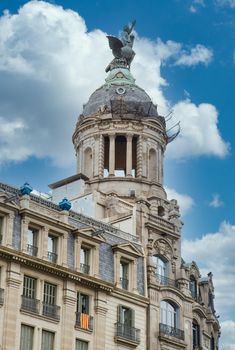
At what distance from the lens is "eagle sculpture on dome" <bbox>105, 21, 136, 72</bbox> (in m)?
82.4

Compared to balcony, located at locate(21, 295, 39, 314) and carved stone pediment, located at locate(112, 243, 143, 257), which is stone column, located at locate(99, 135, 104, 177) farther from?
balcony, located at locate(21, 295, 39, 314)

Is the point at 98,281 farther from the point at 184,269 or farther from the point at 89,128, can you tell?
the point at 89,128

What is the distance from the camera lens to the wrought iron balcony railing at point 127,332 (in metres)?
58.9

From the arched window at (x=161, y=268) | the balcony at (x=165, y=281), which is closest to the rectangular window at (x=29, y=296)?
the balcony at (x=165, y=281)

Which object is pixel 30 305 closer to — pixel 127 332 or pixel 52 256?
pixel 52 256

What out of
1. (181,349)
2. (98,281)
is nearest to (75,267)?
(98,281)

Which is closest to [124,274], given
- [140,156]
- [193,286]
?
[193,286]

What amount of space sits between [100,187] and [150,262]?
11.1 metres

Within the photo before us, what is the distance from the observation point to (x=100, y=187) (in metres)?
73.5

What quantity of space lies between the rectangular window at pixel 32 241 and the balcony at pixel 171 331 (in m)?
Result: 13.7

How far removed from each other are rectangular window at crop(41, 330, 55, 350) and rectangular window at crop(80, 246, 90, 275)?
18.6 feet

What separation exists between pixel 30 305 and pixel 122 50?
36.6 meters

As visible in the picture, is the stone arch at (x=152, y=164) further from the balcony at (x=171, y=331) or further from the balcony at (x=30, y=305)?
the balcony at (x=30, y=305)

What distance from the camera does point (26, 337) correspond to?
52.9 m
